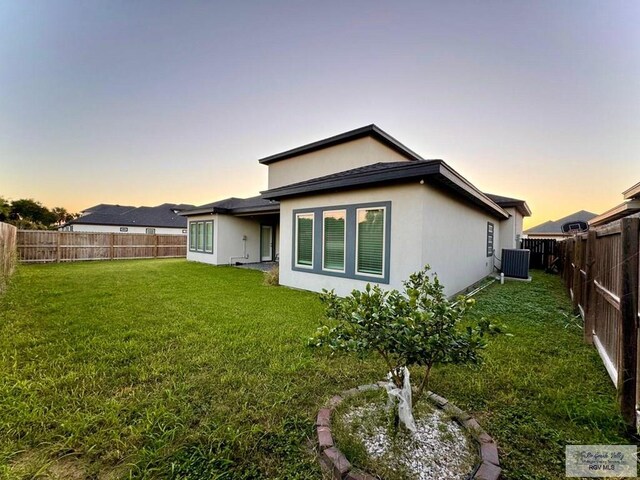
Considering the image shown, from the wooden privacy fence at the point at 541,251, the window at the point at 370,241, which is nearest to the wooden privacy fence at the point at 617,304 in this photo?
the window at the point at 370,241

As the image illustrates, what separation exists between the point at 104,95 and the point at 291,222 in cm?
848

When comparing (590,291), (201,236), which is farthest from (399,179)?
(201,236)

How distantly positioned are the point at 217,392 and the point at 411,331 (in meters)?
2.13

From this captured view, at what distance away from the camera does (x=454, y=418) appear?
2318 mm

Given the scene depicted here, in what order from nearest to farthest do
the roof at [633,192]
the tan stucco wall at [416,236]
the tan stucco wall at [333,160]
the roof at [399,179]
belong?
the roof at [399,179] → the tan stucco wall at [416,236] → the roof at [633,192] → the tan stucco wall at [333,160]

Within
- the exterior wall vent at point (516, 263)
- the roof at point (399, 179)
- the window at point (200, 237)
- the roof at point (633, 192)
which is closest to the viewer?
the roof at point (399, 179)

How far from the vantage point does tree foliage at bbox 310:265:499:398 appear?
6.12ft

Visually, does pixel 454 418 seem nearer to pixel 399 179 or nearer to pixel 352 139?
pixel 399 179

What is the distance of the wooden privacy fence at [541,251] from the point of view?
14.2m

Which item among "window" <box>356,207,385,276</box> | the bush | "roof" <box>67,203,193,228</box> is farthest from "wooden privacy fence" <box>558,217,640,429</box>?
"roof" <box>67,203,193,228</box>

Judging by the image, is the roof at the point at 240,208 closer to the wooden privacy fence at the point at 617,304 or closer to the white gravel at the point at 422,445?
the wooden privacy fence at the point at 617,304

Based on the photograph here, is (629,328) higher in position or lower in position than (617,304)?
lower

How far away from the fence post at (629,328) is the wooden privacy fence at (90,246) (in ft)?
67.7

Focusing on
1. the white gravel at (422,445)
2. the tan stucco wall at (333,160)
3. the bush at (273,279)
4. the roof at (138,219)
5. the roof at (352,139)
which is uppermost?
the roof at (352,139)
